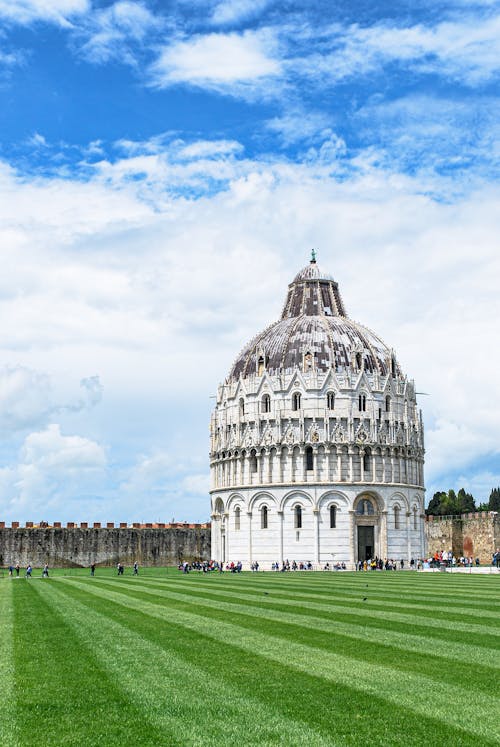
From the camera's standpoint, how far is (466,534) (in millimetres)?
106312

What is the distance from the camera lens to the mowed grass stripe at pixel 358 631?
18.3 meters

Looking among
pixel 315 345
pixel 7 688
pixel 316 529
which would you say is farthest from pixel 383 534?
pixel 7 688

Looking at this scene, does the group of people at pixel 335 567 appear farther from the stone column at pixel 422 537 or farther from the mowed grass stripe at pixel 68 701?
the mowed grass stripe at pixel 68 701

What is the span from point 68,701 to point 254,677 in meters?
3.44

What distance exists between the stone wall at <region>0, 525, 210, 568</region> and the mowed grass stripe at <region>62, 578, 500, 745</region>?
86715 mm

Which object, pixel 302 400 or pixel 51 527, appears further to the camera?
pixel 51 527

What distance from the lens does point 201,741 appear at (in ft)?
39.5

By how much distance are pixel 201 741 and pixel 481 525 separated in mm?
95980

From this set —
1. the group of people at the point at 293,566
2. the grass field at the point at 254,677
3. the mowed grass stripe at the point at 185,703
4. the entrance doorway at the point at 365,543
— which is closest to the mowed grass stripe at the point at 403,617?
the grass field at the point at 254,677

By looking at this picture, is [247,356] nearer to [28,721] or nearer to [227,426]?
[227,426]

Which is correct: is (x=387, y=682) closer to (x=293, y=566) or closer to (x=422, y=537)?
(x=293, y=566)

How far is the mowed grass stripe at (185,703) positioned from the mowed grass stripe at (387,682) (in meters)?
1.97

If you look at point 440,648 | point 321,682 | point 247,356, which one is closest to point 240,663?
point 321,682

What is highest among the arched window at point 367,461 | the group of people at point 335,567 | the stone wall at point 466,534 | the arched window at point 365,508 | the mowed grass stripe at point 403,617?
the arched window at point 367,461
